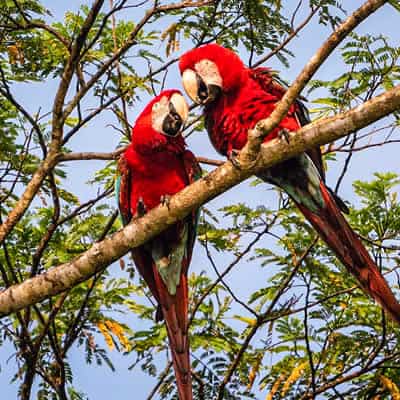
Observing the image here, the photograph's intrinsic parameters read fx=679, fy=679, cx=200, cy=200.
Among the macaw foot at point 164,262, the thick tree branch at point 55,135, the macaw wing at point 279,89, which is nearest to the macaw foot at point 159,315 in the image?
the macaw foot at point 164,262

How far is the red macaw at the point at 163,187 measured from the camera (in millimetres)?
3088

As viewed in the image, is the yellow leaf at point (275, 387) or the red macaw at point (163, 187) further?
the yellow leaf at point (275, 387)

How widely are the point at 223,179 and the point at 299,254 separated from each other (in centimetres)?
131

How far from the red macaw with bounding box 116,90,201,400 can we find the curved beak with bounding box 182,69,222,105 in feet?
0.38

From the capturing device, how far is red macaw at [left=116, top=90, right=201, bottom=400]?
10.1ft

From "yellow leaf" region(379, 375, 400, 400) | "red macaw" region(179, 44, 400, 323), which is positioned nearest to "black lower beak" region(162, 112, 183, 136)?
"red macaw" region(179, 44, 400, 323)

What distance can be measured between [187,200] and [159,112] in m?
0.75

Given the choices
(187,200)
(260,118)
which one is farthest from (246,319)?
(187,200)

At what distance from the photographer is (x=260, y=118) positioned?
307cm

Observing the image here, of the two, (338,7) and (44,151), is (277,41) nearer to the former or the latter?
(338,7)

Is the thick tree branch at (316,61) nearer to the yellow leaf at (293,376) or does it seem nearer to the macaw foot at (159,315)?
the macaw foot at (159,315)

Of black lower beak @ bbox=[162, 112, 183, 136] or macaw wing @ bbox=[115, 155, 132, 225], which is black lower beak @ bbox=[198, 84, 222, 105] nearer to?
black lower beak @ bbox=[162, 112, 183, 136]

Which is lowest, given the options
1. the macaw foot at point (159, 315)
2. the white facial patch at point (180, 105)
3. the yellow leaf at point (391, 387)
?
the yellow leaf at point (391, 387)

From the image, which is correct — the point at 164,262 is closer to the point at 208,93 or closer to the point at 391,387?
the point at 208,93
